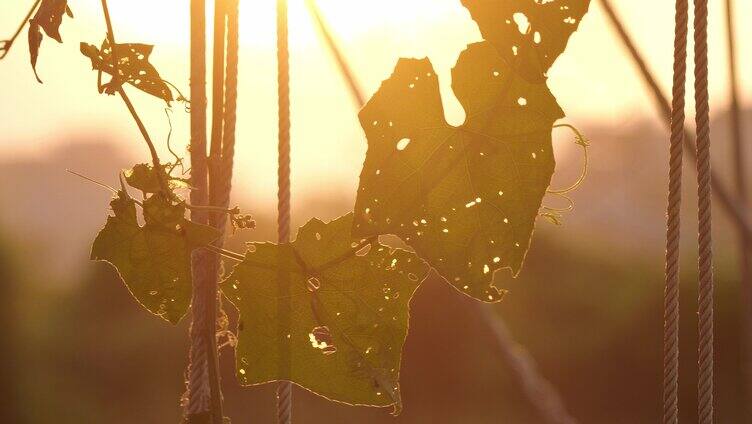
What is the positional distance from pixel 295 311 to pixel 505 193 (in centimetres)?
24

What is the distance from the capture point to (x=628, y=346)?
29.8ft

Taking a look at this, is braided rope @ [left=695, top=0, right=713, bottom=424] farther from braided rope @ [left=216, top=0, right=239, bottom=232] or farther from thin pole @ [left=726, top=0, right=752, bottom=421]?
thin pole @ [left=726, top=0, right=752, bottom=421]

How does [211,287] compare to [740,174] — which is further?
[740,174]

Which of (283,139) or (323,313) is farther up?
(283,139)

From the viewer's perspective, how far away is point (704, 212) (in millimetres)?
898

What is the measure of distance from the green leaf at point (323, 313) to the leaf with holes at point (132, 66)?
0.19 metres

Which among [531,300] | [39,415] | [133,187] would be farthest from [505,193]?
[39,415]

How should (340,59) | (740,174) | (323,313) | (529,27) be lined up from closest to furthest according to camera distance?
1. (529,27)
2. (323,313)
3. (340,59)
4. (740,174)

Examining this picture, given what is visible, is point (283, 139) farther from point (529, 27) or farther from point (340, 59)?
point (340, 59)

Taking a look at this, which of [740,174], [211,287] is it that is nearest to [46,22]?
[211,287]

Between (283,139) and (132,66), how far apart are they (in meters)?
0.17

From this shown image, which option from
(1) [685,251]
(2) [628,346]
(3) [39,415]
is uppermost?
(1) [685,251]

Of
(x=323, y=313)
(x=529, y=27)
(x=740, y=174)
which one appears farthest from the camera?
(x=740, y=174)

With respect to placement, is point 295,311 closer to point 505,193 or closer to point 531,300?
point 505,193
